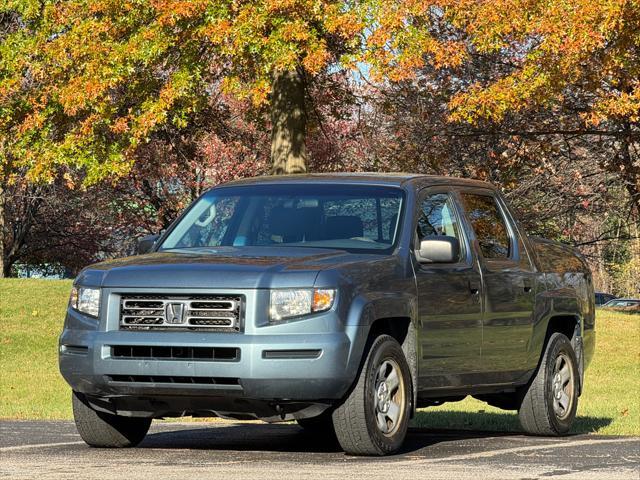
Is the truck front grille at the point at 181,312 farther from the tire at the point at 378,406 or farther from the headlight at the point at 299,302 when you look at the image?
the tire at the point at 378,406

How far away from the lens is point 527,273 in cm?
1099

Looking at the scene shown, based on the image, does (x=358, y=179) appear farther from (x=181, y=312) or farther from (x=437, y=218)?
(x=181, y=312)

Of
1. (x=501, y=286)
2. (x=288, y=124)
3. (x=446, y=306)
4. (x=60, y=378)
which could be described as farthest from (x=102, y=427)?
(x=288, y=124)

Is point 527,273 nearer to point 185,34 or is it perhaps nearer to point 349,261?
point 349,261

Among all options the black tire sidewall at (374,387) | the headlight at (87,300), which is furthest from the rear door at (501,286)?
the headlight at (87,300)

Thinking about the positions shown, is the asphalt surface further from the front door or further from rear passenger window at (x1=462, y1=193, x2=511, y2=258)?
rear passenger window at (x1=462, y1=193, x2=511, y2=258)

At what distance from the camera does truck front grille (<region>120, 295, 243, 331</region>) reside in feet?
27.7

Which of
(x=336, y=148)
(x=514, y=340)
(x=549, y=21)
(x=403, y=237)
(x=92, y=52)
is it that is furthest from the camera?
(x=336, y=148)

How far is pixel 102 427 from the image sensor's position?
9.39 meters

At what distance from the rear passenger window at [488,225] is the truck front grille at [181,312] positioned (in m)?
2.72

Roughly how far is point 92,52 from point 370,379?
14.5m

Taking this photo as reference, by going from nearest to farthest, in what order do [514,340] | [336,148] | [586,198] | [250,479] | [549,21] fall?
[250,479] < [514,340] < [549,21] < [586,198] < [336,148]

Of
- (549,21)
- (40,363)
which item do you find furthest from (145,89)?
(549,21)

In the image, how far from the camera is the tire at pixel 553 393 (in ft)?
36.2
